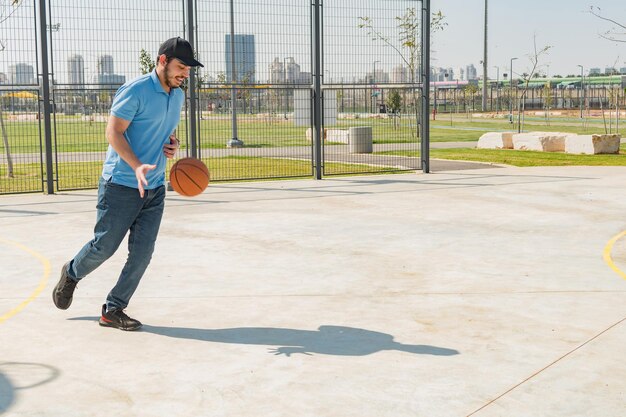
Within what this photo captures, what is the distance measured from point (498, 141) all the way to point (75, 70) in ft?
50.1

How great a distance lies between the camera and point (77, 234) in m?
10.5

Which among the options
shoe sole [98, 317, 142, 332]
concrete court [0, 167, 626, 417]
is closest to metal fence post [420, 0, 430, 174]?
concrete court [0, 167, 626, 417]

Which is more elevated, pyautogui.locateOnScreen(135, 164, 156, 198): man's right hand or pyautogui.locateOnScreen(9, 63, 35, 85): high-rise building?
pyautogui.locateOnScreen(9, 63, 35, 85): high-rise building

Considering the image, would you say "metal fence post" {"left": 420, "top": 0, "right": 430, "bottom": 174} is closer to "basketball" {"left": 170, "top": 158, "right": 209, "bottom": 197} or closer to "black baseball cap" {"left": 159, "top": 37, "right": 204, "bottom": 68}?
"basketball" {"left": 170, "top": 158, "right": 209, "bottom": 197}

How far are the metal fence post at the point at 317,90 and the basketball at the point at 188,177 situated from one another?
10082 mm

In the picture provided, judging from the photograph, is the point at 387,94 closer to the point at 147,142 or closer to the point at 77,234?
the point at 77,234

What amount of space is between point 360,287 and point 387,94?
12.7 metres

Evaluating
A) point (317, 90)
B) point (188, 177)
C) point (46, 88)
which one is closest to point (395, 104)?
point (317, 90)

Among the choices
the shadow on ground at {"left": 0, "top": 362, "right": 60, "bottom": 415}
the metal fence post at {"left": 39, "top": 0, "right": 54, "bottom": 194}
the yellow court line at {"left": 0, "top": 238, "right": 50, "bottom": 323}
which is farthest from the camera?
the metal fence post at {"left": 39, "top": 0, "right": 54, "bottom": 194}

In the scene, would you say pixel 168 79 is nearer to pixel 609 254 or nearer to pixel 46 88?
pixel 609 254

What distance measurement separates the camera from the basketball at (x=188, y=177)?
698 centimetres

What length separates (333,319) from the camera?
645 centimetres

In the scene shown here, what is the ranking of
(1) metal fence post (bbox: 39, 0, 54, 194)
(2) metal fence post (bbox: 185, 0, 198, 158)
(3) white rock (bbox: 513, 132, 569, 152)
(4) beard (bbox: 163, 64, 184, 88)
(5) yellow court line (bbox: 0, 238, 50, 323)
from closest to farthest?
(4) beard (bbox: 163, 64, 184, 88) < (5) yellow court line (bbox: 0, 238, 50, 323) < (1) metal fence post (bbox: 39, 0, 54, 194) < (2) metal fence post (bbox: 185, 0, 198, 158) < (3) white rock (bbox: 513, 132, 569, 152)

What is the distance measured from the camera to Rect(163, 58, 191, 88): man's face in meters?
5.88
